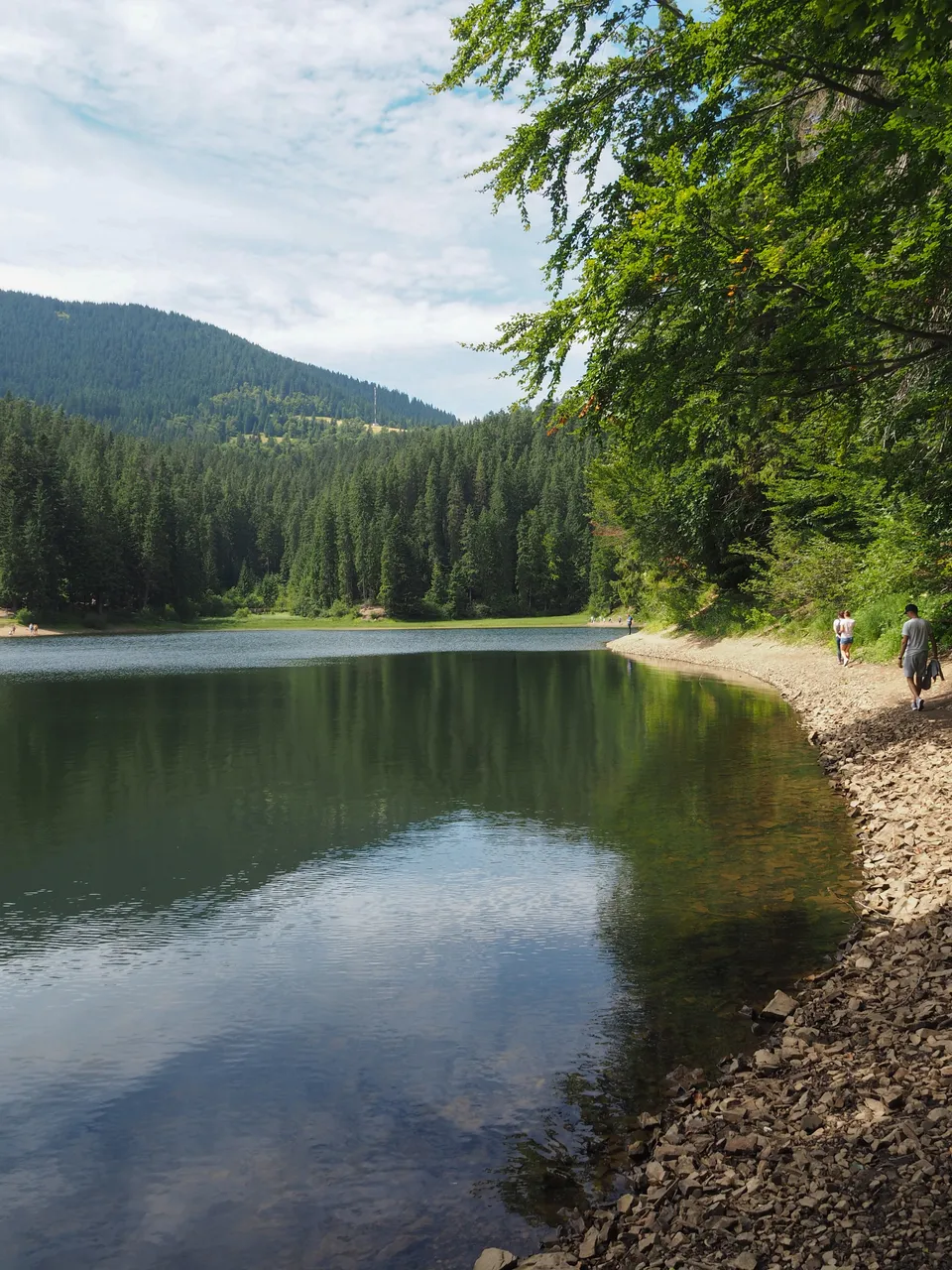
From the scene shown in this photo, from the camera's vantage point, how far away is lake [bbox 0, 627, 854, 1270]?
595 cm

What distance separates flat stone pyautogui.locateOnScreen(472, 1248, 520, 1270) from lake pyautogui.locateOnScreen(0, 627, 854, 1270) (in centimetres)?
24

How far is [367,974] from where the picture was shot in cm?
955

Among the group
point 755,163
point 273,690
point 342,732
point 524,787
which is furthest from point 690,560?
point 755,163

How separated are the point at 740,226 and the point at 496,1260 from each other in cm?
1180

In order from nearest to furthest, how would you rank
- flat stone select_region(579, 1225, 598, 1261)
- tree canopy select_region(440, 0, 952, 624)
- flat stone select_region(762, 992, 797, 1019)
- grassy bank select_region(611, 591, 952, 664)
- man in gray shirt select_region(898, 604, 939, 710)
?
flat stone select_region(579, 1225, 598, 1261), flat stone select_region(762, 992, 797, 1019), tree canopy select_region(440, 0, 952, 624), man in gray shirt select_region(898, 604, 939, 710), grassy bank select_region(611, 591, 952, 664)

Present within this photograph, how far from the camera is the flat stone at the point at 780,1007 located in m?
7.90

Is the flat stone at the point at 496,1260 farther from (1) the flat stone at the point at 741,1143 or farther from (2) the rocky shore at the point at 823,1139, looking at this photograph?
(1) the flat stone at the point at 741,1143

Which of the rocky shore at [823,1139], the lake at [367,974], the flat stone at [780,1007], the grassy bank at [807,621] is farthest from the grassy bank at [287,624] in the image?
the rocky shore at [823,1139]

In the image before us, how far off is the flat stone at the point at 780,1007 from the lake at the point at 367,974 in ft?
0.95

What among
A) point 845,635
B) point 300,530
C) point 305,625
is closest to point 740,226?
point 845,635

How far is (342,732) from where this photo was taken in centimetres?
2720

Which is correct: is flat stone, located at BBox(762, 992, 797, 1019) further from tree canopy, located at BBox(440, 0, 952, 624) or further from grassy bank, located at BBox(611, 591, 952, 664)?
grassy bank, located at BBox(611, 591, 952, 664)

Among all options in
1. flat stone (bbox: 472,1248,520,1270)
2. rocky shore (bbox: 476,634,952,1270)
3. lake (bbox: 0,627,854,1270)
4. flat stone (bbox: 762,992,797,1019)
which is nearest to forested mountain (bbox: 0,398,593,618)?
lake (bbox: 0,627,854,1270)

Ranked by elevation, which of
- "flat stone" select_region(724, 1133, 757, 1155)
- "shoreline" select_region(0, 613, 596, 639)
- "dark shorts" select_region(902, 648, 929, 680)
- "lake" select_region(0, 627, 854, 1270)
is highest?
"dark shorts" select_region(902, 648, 929, 680)
